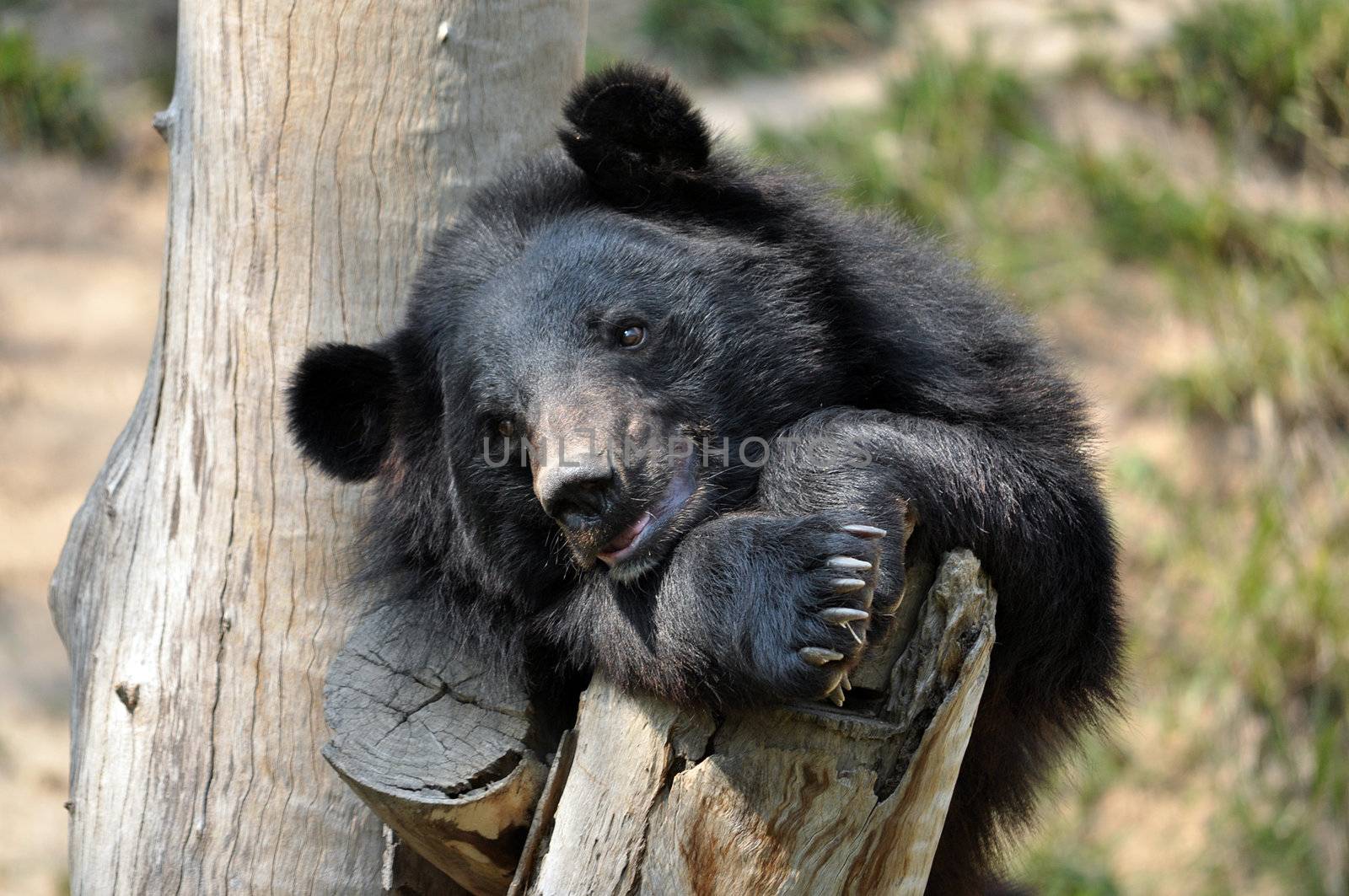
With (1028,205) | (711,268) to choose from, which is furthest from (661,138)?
(1028,205)

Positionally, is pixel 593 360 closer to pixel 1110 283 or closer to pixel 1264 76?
pixel 1110 283

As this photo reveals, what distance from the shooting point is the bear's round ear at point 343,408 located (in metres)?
2.99

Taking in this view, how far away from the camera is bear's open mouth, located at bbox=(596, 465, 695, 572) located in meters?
2.61

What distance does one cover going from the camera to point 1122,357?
25.2 ft

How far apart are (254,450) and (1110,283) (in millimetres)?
5982

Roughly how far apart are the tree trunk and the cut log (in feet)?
1.75

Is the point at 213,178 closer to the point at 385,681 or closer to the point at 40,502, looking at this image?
the point at 385,681

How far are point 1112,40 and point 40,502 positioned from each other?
7.13 meters

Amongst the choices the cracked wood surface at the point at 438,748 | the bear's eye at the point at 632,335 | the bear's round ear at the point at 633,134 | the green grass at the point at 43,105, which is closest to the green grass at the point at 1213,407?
the bear's round ear at the point at 633,134

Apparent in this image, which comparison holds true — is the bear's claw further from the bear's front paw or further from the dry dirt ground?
the dry dirt ground

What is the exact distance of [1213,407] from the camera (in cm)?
726

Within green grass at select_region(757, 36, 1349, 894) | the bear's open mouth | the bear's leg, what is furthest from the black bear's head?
green grass at select_region(757, 36, 1349, 894)

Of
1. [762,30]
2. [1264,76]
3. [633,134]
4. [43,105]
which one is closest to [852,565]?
[633,134]

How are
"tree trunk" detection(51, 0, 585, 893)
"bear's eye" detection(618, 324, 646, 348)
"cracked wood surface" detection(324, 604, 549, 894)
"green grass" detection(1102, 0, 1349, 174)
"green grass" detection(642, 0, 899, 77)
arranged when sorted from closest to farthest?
"cracked wood surface" detection(324, 604, 549, 894)
"bear's eye" detection(618, 324, 646, 348)
"tree trunk" detection(51, 0, 585, 893)
"green grass" detection(1102, 0, 1349, 174)
"green grass" detection(642, 0, 899, 77)
